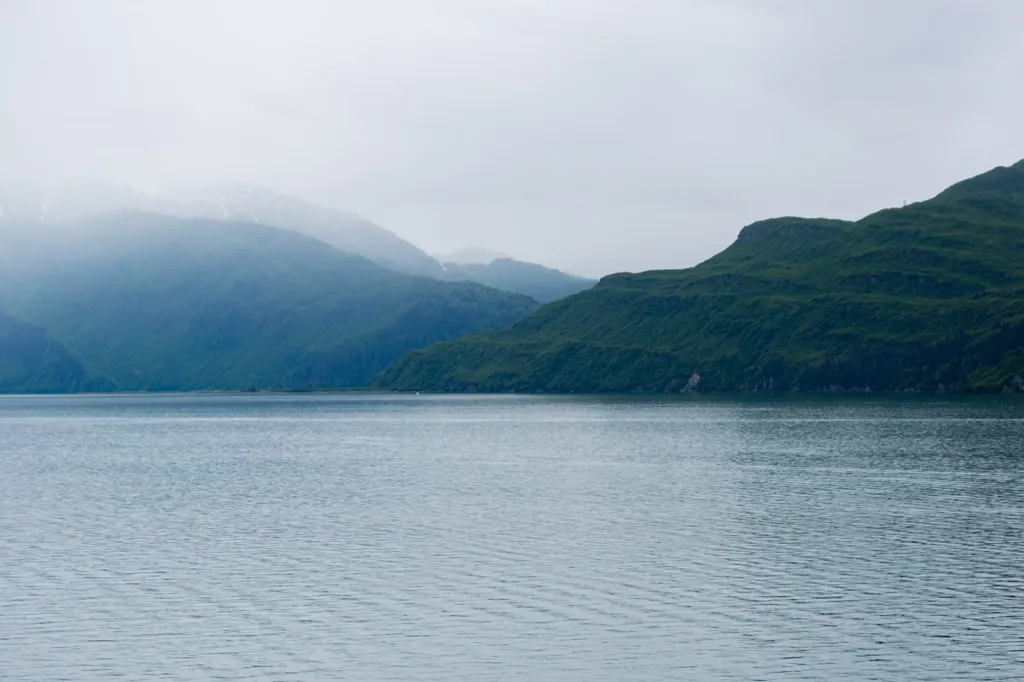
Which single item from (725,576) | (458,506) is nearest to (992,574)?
(725,576)

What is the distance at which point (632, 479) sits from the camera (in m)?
116

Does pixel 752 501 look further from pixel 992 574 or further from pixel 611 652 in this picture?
pixel 611 652

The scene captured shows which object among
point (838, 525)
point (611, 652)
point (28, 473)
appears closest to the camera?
point (611, 652)

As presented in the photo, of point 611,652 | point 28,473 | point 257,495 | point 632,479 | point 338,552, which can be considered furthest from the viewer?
point 28,473

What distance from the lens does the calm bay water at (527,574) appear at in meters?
45.2

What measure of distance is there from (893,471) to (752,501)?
29.3 metres

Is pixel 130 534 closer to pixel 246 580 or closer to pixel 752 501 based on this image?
pixel 246 580

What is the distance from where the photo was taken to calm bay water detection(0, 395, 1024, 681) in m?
45.2

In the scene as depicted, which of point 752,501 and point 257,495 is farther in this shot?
point 257,495

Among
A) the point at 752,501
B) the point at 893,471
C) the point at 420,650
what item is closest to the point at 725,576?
the point at 420,650

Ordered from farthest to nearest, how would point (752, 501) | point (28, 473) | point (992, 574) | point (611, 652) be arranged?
1. point (28, 473)
2. point (752, 501)
3. point (992, 574)
4. point (611, 652)

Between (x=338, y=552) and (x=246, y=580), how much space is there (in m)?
10.1

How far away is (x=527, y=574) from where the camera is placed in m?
62.8

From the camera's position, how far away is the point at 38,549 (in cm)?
7519
